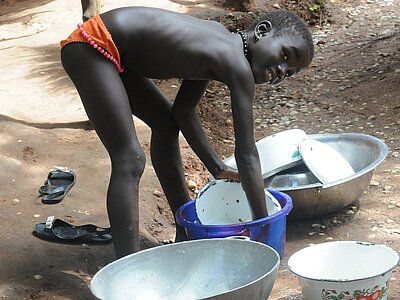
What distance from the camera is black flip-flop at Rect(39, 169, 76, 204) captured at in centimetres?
363

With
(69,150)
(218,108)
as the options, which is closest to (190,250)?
(69,150)

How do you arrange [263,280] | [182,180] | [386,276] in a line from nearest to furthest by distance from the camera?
[263,280] < [386,276] < [182,180]

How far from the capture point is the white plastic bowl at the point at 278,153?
3.72m

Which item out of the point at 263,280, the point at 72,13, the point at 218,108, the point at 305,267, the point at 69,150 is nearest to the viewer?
the point at 263,280

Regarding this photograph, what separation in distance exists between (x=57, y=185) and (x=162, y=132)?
84 cm

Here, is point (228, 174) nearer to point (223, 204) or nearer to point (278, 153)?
point (223, 204)

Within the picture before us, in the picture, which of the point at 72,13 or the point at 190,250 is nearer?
the point at 190,250

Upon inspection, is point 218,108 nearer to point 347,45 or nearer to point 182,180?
point 347,45

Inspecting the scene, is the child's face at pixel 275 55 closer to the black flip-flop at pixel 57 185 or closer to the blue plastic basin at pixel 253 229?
the blue plastic basin at pixel 253 229

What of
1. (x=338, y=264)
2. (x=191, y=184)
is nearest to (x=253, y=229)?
(x=338, y=264)

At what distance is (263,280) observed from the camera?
7.17 ft

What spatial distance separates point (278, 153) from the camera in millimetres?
3742

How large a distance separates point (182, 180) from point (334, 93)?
8.63 ft

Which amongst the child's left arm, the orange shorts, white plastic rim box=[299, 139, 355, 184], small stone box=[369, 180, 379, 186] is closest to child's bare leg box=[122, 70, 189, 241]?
the child's left arm
